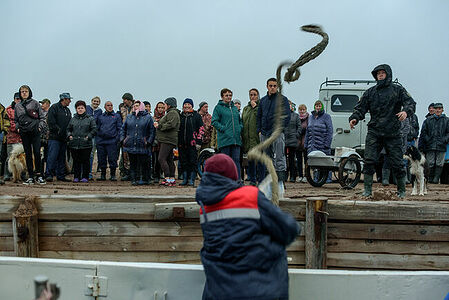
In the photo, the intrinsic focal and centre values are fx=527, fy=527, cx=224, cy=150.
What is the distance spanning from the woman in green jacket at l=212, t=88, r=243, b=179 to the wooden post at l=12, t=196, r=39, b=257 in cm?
461

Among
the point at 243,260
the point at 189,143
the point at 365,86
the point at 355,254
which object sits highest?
the point at 365,86

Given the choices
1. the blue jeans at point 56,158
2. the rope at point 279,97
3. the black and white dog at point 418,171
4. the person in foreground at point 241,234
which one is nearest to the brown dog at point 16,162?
the blue jeans at point 56,158

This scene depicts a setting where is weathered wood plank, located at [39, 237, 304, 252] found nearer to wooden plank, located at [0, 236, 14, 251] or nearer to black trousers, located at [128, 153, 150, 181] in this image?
wooden plank, located at [0, 236, 14, 251]

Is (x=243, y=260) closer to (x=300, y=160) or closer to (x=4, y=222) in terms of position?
(x=4, y=222)

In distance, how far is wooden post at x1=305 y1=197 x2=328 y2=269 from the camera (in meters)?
6.51

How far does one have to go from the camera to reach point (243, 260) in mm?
3830

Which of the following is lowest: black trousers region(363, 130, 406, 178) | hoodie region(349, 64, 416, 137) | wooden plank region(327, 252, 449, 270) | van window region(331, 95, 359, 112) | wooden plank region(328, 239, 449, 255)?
wooden plank region(327, 252, 449, 270)

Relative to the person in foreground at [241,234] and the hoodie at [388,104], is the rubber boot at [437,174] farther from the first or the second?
the person in foreground at [241,234]

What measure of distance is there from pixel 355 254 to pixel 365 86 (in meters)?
11.3

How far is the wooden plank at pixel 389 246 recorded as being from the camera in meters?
6.66

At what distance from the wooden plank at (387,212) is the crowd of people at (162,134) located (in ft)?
8.49

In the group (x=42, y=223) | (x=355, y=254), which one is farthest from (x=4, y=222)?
(x=355, y=254)

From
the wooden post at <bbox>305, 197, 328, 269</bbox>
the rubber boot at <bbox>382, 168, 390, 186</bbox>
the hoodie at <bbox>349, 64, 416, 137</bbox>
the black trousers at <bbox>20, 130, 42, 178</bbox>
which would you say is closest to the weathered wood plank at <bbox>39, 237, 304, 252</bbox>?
the wooden post at <bbox>305, 197, 328, 269</bbox>

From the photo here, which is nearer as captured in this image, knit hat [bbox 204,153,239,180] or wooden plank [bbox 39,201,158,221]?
knit hat [bbox 204,153,239,180]
